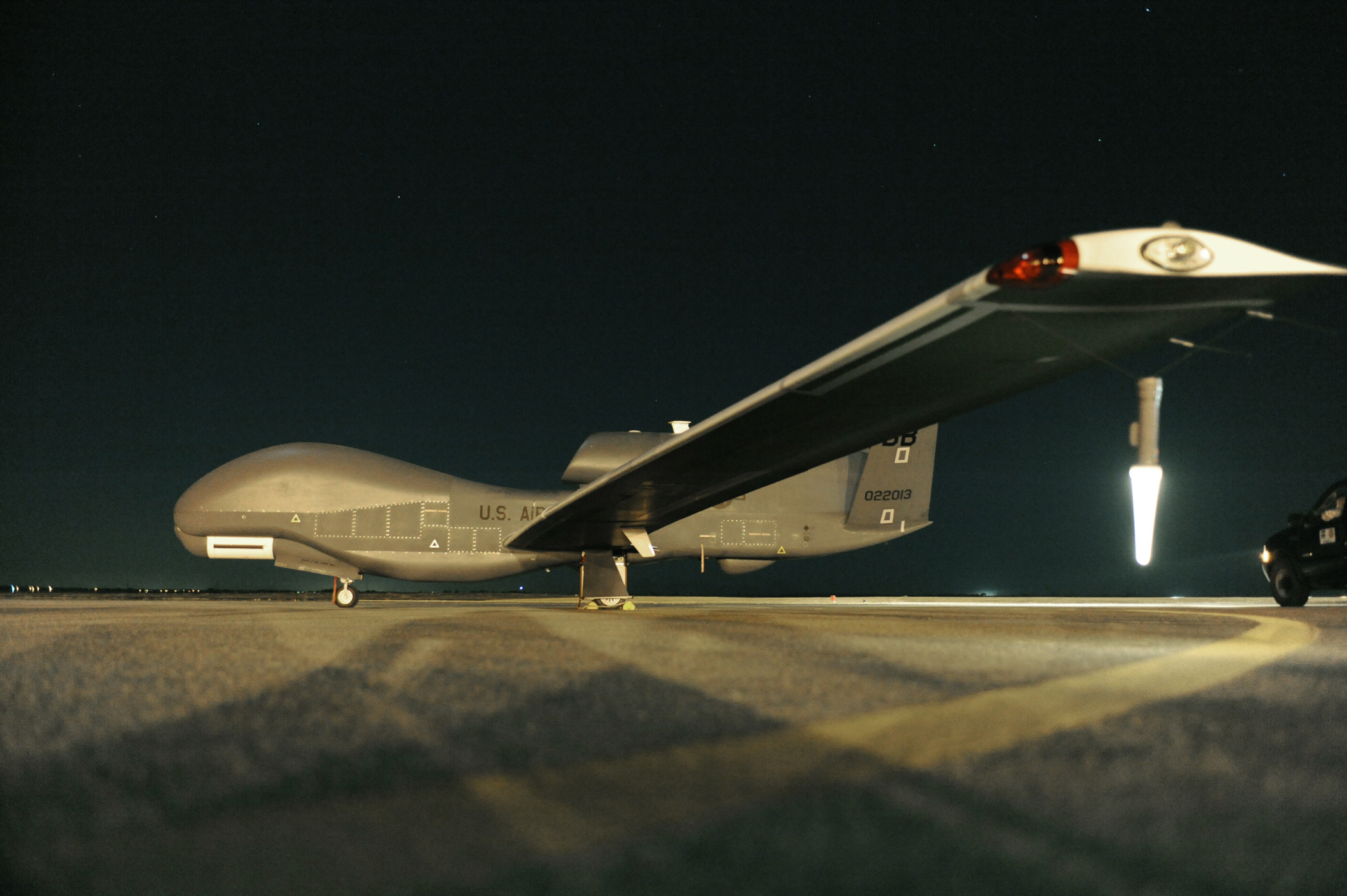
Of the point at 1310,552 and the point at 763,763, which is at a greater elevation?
the point at 1310,552

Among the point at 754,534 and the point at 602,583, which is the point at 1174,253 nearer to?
the point at 602,583

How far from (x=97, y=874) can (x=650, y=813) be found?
4.32 feet

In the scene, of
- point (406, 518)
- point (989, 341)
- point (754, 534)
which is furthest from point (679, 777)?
point (406, 518)

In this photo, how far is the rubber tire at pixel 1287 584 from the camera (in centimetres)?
1383

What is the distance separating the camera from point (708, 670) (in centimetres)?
412

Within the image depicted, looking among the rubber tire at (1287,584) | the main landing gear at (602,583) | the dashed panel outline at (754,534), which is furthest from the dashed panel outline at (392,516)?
the rubber tire at (1287,584)

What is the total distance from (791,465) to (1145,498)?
461 cm

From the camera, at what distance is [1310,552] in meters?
13.4

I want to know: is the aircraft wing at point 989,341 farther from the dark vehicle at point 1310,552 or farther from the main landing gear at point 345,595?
the main landing gear at point 345,595

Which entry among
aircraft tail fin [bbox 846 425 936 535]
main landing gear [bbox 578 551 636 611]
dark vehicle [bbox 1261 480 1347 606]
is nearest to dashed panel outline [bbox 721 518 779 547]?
aircraft tail fin [bbox 846 425 936 535]

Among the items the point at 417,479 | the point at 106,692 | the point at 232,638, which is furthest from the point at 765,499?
the point at 106,692

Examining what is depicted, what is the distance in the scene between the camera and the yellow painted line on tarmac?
6.88 feet

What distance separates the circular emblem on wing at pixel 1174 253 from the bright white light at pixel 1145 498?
44.3 inches

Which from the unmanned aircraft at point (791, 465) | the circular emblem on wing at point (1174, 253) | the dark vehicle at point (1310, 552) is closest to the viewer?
the circular emblem on wing at point (1174, 253)
